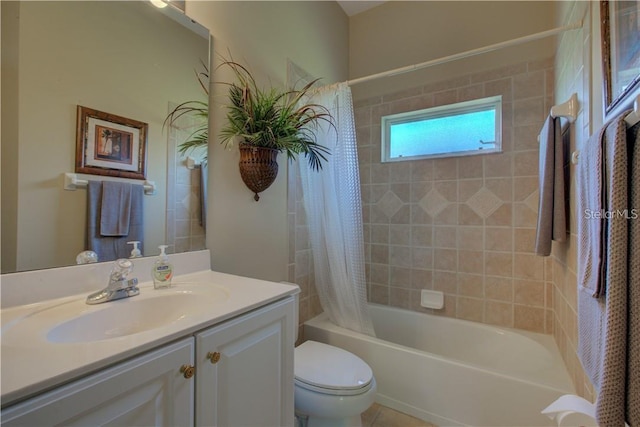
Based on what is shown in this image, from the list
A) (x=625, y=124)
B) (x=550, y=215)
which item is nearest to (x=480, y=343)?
(x=550, y=215)

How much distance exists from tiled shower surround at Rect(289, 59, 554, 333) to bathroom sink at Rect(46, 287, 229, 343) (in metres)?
0.87

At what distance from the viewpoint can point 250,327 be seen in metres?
0.88

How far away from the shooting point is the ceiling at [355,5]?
7.71 feet

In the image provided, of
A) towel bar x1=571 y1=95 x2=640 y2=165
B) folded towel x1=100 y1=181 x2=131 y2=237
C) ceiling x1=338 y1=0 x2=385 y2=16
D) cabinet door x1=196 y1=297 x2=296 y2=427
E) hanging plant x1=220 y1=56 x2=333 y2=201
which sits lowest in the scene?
cabinet door x1=196 y1=297 x2=296 y2=427

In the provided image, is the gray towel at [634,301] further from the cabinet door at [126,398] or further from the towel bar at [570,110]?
the cabinet door at [126,398]

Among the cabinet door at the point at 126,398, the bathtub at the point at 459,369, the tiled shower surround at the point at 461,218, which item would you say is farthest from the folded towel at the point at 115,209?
the bathtub at the point at 459,369

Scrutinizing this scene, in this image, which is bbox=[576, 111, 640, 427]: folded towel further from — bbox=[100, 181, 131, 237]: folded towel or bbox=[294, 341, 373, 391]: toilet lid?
bbox=[100, 181, 131, 237]: folded towel

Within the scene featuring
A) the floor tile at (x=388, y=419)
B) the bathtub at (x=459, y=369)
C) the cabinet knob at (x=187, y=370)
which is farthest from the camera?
the floor tile at (x=388, y=419)

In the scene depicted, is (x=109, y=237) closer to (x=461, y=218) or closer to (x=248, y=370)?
(x=248, y=370)

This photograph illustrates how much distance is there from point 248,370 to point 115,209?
777mm

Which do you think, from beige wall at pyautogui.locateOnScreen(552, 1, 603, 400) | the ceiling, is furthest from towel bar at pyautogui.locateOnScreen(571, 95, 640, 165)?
the ceiling

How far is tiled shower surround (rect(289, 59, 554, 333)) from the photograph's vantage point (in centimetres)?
185

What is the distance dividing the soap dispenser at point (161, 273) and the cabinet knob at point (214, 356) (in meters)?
0.44

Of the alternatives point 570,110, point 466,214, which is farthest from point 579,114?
point 466,214
